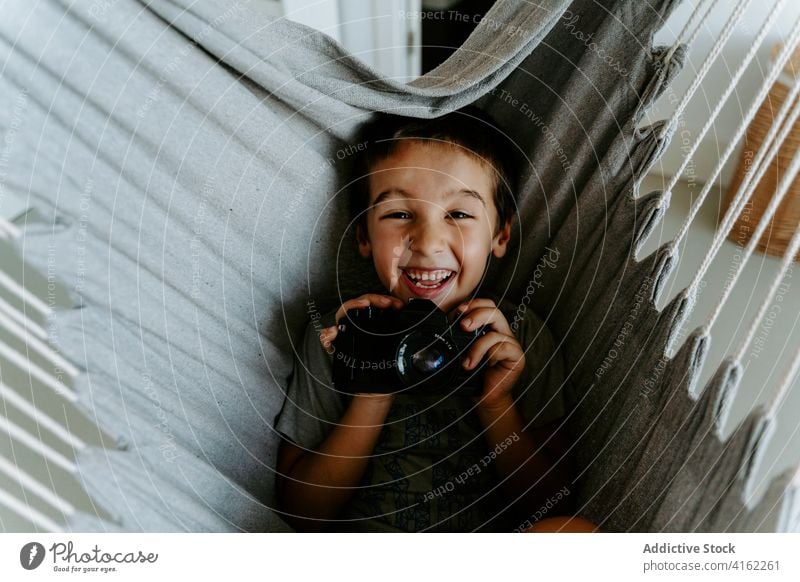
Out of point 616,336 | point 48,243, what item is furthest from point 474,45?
point 48,243

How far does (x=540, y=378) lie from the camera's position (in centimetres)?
51

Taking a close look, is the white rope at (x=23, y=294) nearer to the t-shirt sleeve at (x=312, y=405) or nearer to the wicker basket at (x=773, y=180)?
the t-shirt sleeve at (x=312, y=405)

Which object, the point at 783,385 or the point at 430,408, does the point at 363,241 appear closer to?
the point at 430,408

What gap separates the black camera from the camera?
0.47 metres

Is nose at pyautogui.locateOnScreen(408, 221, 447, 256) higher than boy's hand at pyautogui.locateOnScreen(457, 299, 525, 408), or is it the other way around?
nose at pyautogui.locateOnScreen(408, 221, 447, 256)

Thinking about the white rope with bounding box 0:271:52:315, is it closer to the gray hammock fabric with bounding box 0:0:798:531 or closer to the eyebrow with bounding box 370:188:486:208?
the gray hammock fabric with bounding box 0:0:798:531

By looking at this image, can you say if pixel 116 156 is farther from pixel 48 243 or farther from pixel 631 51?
pixel 631 51

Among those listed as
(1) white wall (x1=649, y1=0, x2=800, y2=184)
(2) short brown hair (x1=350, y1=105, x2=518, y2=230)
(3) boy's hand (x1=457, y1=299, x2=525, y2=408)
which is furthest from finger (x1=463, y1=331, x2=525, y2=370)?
(1) white wall (x1=649, y1=0, x2=800, y2=184)


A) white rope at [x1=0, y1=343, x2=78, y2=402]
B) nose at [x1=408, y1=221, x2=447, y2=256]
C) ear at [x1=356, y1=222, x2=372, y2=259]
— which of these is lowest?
white rope at [x1=0, y1=343, x2=78, y2=402]

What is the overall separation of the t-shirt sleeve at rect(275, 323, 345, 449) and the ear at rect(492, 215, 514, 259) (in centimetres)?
18

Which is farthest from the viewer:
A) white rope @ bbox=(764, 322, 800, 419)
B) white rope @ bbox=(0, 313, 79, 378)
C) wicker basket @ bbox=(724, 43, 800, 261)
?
wicker basket @ bbox=(724, 43, 800, 261)

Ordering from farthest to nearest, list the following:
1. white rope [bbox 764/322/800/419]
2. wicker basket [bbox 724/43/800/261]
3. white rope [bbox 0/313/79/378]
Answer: wicker basket [bbox 724/43/800/261] < white rope [bbox 0/313/79/378] < white rope [bbox 764/322/800/419]

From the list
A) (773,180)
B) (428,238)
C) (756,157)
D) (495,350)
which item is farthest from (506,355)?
(773,180)

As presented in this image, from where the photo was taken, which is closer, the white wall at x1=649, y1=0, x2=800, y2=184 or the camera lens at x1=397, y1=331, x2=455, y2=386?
the camera lens at x1=397, y1=331, x2=455, y2=386
